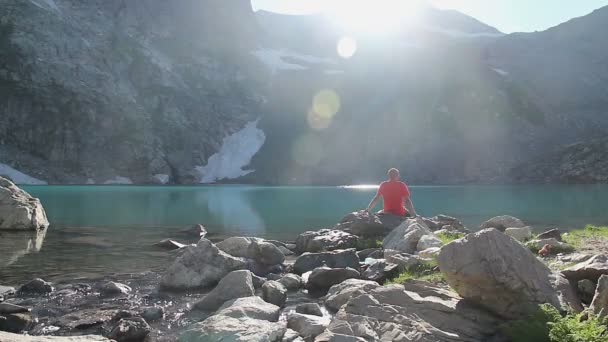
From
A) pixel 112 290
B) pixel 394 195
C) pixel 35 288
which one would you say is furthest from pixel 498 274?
pixel 35 288

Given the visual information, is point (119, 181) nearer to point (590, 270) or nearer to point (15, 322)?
point (15, 322)

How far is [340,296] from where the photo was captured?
10234 mm

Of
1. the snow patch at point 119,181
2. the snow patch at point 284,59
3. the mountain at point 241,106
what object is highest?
the snow patch at point 284,59

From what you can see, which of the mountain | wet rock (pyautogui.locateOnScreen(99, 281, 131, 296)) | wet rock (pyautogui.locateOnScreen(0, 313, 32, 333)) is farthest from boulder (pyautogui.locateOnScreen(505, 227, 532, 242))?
the mountain

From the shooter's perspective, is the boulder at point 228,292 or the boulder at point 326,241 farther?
the boulder at point 326,241

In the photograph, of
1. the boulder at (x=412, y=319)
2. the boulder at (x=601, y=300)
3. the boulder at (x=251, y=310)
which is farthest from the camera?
the boulder at (x=251, y=310)

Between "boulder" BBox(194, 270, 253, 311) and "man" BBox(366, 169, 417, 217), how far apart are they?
307 inches

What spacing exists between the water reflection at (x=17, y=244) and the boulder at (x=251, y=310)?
11095 mm

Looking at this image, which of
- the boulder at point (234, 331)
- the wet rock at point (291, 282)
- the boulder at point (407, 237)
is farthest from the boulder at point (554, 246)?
the boulder at point (234, 331)

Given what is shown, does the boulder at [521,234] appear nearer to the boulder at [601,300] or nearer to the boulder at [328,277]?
the boulder at [328,277]

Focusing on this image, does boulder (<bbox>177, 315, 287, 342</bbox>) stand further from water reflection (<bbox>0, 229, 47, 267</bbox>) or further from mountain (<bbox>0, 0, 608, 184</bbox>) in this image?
mountain (<bbox>0, 0, 608, 184</bbox>)

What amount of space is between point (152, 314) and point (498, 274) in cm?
704

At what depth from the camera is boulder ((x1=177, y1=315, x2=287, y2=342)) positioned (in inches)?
295

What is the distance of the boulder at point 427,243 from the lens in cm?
1356
